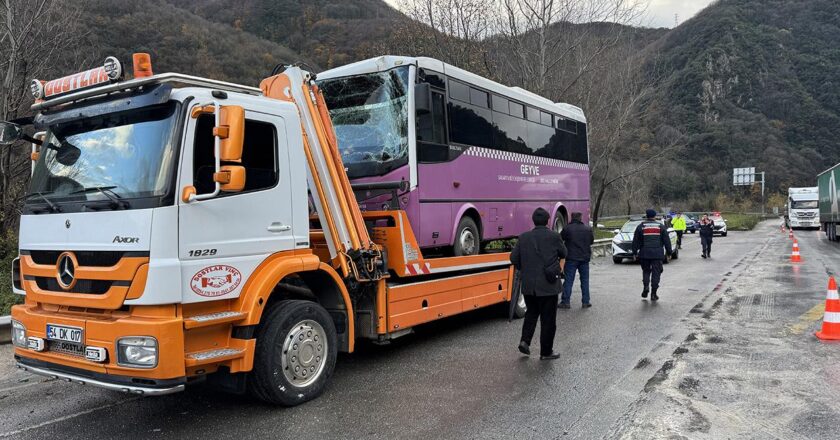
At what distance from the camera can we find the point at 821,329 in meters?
7.59

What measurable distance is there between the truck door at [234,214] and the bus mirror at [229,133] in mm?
305

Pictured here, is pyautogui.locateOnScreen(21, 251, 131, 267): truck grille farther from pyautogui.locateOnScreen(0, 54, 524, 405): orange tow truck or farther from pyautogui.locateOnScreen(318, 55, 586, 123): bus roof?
pyautogui.locateOnScreen(318, 55, 586, 123): bus roof

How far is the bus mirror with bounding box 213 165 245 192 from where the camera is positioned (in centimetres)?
400

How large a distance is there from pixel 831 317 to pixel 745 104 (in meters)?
96.8

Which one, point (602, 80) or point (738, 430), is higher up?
point (602, 80)

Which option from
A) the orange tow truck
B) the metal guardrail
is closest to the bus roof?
the orange tow truck

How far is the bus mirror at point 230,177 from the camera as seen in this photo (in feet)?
13.1

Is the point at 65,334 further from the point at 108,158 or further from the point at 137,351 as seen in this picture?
the point at 108,158

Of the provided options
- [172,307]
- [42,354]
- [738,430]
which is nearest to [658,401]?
[738,430]

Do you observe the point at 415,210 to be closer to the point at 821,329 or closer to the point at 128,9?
the point at 821,329

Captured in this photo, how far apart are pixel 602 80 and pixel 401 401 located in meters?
25.1

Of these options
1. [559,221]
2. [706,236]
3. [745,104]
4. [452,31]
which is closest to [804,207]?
[706,236]

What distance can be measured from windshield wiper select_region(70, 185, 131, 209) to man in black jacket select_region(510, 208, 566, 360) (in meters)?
4.08

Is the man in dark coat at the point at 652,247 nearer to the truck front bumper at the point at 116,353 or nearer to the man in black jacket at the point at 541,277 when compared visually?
the man in black jacket at the point at 541,277
